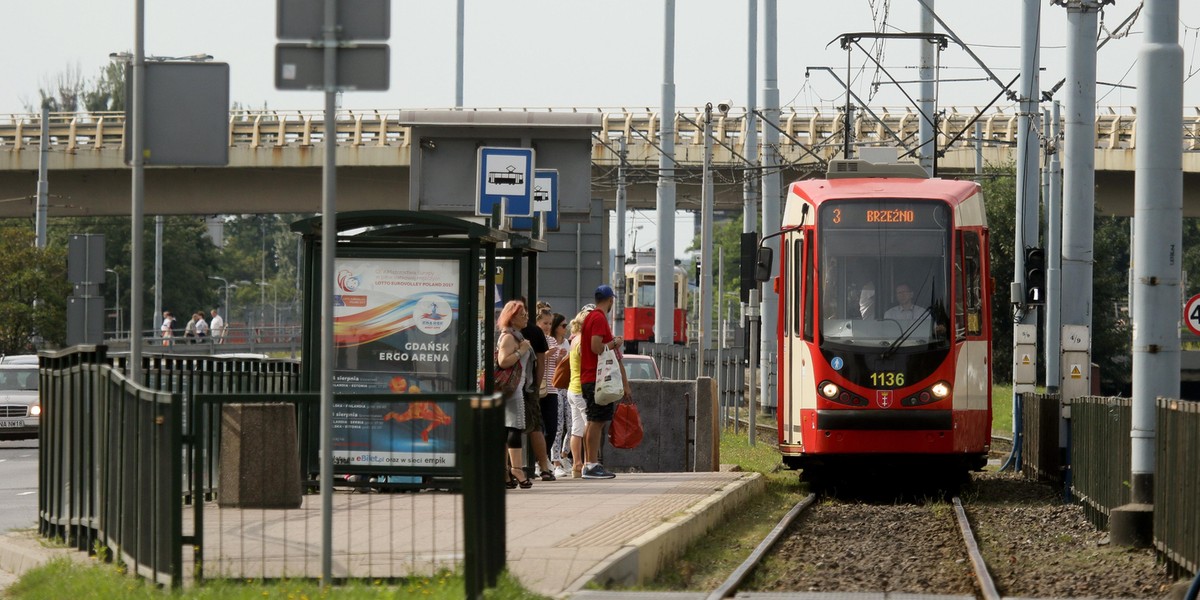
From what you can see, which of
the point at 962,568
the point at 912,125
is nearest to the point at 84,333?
the point at 962,568

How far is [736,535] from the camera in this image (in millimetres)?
13711

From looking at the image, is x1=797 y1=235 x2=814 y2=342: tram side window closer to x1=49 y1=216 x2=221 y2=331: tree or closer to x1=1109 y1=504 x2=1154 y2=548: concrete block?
x1=1109 y1=504 x2=1154 y2=548: concrete block

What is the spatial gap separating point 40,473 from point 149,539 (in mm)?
3010

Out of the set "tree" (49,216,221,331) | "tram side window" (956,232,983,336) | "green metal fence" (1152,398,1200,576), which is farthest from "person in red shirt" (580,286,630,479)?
"tree" (49,216,221,331)

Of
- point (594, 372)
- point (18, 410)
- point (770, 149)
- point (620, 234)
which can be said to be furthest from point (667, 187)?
point (594, 372)

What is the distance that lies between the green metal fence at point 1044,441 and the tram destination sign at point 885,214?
124 inches

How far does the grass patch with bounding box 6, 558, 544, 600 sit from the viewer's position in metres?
8.32

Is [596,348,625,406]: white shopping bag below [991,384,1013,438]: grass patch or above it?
above

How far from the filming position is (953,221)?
1761cm

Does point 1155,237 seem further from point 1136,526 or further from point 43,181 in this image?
point 43,181

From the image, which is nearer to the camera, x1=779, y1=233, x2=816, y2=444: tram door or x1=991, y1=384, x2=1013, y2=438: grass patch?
x1=779, y1=233, x2=816, y2=444: tram door

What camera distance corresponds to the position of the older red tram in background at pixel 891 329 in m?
17.3

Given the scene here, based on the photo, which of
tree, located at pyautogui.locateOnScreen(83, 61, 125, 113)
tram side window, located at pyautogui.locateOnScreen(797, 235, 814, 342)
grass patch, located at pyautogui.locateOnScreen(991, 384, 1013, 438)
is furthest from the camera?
tree, located at pyautogui.locateOnScreen(83, 61, 125, 113)

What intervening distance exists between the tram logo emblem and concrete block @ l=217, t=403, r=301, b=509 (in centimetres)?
844
